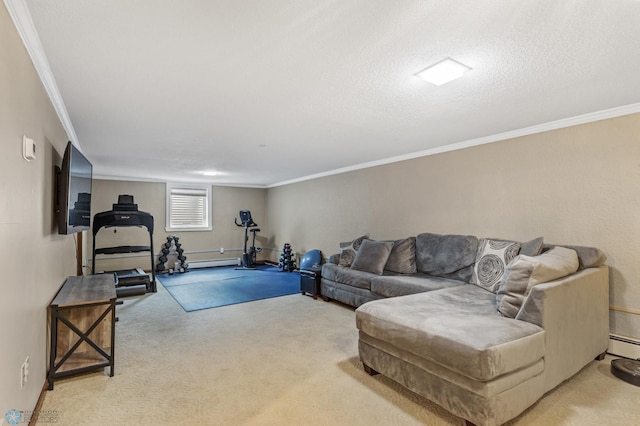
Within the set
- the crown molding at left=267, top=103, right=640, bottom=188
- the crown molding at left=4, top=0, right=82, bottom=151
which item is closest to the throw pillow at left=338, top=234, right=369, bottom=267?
the crown molding at left=267, top=103, right=640, bottom=188

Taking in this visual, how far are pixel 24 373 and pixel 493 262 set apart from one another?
392 centimetres

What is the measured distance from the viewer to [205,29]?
1676 mm

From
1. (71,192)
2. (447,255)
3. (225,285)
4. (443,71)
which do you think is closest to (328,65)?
(443,71)

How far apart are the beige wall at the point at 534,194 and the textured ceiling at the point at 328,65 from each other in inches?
12.6

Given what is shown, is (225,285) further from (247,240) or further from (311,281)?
(247,240)

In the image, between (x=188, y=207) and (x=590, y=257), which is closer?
(x=590, y=257)

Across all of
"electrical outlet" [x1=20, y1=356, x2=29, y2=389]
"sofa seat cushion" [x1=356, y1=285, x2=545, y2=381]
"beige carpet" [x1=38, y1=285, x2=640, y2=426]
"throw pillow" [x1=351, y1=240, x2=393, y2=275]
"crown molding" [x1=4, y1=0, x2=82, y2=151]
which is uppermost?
"crown molding" [x1=4, y1=0, x2=82, y2=151]

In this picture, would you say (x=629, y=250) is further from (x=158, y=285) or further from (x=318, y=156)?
(x=158, y=285)

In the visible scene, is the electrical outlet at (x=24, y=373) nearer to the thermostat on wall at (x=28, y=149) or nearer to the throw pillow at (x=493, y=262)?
the thermostat on wall at (x=28, y=149)

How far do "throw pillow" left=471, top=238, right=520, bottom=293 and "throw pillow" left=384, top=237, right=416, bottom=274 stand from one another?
95 cm

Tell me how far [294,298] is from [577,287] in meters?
3.67

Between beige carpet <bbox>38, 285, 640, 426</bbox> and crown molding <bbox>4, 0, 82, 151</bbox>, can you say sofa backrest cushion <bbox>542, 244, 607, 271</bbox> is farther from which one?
crown molding <bbox>4, 0, 82, 151</bbox>

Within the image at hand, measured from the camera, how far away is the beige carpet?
79.5 inches

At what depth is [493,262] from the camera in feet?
11.0
